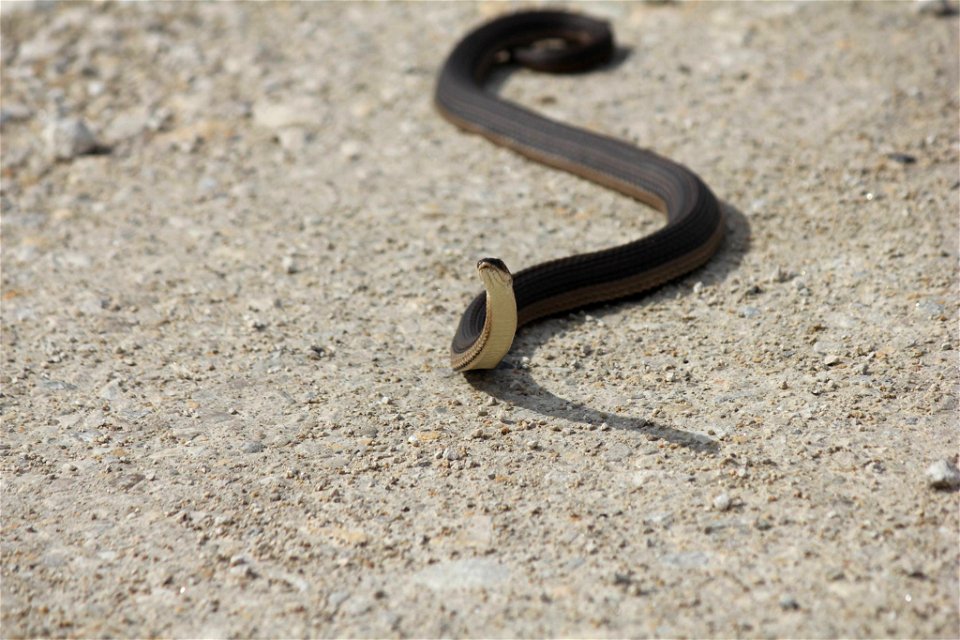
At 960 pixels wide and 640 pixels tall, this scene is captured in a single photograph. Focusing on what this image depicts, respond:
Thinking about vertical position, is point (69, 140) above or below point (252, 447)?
below

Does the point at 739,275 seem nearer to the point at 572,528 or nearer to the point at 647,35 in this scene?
the point at 572,528

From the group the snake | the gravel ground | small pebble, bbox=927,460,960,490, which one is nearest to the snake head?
the snake

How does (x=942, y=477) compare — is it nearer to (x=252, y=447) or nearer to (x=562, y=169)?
(x=252, y=447)

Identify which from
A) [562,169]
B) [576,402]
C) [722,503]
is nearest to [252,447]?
[576,402]

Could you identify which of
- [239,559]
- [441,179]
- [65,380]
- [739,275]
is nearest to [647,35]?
[441,179]

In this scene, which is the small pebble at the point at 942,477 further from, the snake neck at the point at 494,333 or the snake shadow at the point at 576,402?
the snake neck at the point at 494,333

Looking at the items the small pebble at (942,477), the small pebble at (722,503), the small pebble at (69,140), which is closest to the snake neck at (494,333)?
the small pebble at (722,503)
